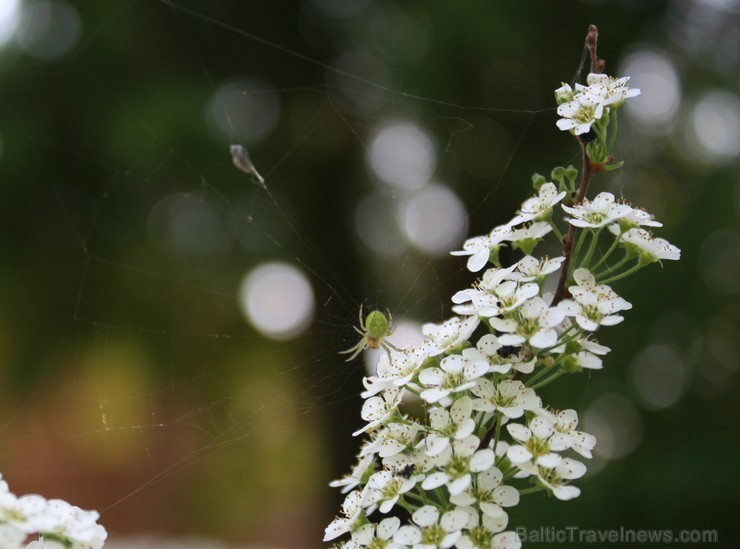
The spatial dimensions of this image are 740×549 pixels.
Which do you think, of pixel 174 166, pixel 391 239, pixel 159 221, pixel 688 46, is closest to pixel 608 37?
pixel 688 46

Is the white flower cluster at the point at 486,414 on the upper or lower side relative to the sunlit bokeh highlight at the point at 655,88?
lower

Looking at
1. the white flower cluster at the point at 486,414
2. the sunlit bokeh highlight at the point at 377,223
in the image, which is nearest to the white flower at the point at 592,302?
the white flower cluster at the point at 486,414

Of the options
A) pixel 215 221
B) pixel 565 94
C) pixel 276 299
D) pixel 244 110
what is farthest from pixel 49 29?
pixel 565 94

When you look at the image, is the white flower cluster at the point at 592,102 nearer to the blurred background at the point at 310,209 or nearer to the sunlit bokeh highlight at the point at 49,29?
the blurred background at the point at 310,209

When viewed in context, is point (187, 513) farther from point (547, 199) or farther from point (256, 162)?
point (547, 199)

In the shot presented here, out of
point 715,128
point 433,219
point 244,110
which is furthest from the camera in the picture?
point 244,110

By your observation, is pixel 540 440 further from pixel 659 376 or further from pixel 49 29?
pixel 49 29

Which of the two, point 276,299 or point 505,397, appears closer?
point 505,397
